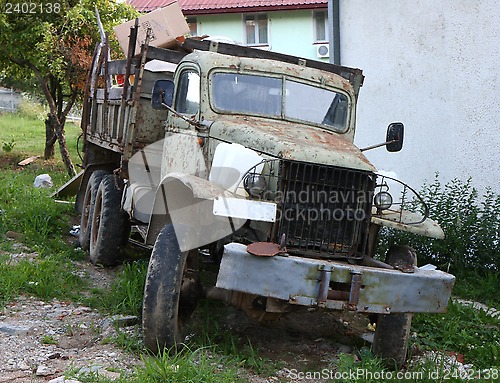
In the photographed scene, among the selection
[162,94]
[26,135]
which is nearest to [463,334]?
[162,94]

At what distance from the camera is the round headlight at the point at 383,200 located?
5441mm

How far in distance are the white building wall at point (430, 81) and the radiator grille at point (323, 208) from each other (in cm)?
364

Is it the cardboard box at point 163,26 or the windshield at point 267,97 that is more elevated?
the cardboard box at point 163,26

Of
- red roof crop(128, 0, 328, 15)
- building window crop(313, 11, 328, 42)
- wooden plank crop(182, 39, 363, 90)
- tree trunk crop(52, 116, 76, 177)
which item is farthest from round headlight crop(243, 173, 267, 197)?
building window crop(313, 11, 328, 42)

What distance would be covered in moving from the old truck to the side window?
2cm

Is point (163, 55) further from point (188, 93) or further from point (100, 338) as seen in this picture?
point (100, 338)

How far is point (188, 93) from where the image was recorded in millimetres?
6355

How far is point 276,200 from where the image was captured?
5062 mm

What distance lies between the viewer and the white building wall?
27.5 feet

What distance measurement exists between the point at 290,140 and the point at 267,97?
88 cm

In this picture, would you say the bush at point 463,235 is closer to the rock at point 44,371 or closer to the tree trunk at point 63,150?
the rock at point 44,371

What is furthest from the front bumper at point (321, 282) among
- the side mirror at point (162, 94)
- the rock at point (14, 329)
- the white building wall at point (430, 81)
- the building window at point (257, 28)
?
the building window at point (257, 28)

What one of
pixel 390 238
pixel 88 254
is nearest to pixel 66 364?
pixel 88 254

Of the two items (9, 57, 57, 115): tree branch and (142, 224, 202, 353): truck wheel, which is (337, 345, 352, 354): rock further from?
(9, 57, 57, 115): tree branch
